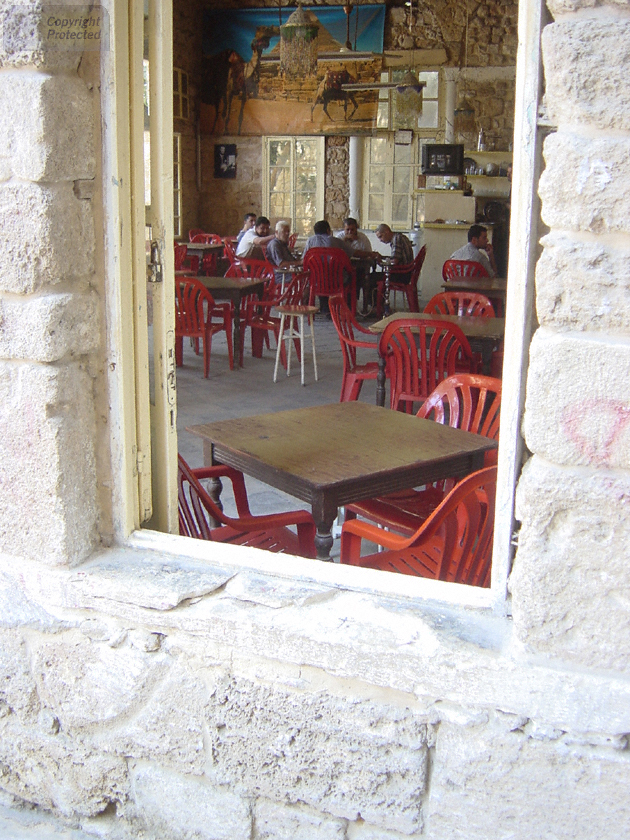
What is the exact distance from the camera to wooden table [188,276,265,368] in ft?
23.4

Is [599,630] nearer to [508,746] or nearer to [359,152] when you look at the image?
[508,746]

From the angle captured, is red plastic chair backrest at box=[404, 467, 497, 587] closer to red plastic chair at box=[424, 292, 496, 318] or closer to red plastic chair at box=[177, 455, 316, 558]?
red plastic chair at box=[177, 455, 316, 558]

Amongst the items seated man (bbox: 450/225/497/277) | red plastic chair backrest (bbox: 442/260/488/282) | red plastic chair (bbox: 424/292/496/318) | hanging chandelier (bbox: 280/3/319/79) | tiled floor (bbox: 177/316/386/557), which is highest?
hanging chandelier (bbox: 280/3/319/79)

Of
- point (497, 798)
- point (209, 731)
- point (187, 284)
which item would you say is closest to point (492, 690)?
point (497, 798)

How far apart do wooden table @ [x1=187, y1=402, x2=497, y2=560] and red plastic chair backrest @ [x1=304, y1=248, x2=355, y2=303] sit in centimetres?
608

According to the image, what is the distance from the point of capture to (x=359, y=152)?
13.2 meters

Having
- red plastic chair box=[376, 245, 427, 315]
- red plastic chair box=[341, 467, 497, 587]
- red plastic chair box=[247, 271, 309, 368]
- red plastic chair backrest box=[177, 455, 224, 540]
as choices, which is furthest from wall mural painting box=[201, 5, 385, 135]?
red plastic chair box=[341, 467, 497, 587]

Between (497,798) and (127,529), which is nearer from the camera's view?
(497,798)

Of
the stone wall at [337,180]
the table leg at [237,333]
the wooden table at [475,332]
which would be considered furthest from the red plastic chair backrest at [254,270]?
the stone wall at [337,180]

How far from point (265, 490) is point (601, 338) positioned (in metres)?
3.06

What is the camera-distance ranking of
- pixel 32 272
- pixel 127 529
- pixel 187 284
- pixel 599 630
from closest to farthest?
pixel 599 630
pixel 32 272
pixel 127 529
pixel 187 284

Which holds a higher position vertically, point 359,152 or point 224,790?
point 359,152

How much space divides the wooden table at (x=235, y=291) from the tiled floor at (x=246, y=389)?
0.83 feet

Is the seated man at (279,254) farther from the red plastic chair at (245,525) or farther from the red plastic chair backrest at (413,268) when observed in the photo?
the red plastic chair at (245,525)
